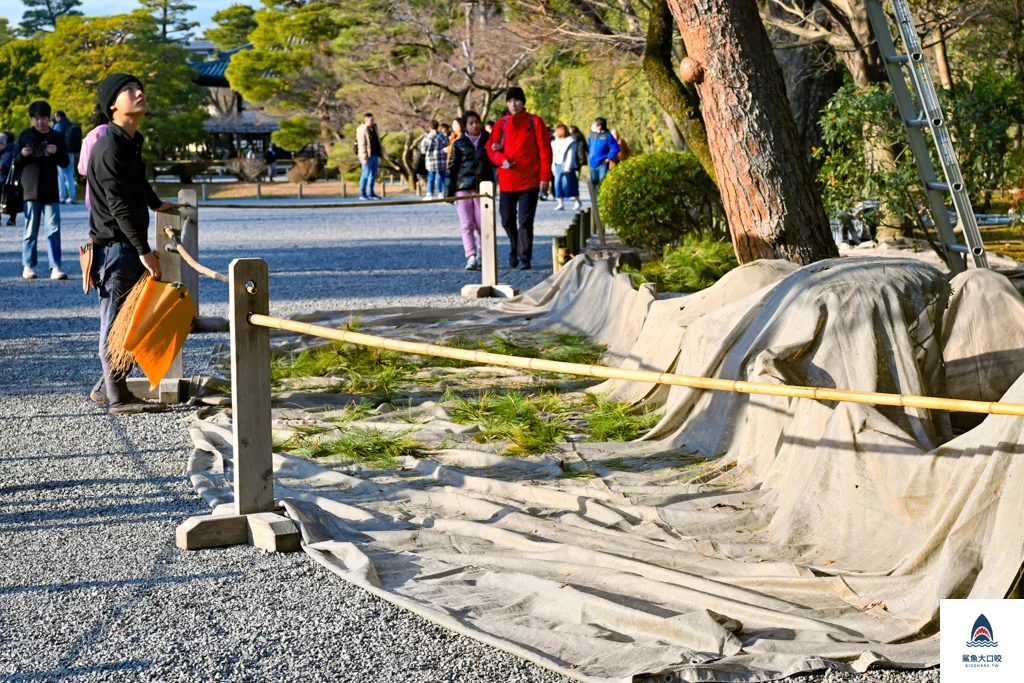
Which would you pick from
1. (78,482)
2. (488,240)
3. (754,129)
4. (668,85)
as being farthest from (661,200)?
(78,482)

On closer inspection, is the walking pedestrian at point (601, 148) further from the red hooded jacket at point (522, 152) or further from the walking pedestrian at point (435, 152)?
the red hooded jacket at point (522, 152)

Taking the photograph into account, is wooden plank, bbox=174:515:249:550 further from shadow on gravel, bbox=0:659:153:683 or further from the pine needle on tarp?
the pine needle on tarp

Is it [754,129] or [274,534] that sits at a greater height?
[754,129]

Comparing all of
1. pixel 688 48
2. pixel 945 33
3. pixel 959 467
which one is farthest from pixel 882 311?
pixel 945 33

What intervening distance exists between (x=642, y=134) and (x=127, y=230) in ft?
70.2

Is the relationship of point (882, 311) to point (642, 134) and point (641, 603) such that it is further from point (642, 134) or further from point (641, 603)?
point (642, 134)

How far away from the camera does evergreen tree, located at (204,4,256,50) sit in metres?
47.6

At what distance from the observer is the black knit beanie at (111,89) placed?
5730 mm

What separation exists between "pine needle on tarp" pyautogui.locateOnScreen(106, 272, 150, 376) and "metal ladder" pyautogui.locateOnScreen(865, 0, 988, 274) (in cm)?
445

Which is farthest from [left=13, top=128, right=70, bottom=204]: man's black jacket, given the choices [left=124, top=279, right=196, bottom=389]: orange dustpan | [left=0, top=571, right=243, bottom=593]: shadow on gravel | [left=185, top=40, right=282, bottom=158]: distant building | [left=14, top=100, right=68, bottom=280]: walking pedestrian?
[left=185, top=40, right=282, bottom=158]: distant building

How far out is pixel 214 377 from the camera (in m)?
6.68

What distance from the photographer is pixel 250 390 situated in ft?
13.7

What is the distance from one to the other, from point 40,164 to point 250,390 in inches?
313

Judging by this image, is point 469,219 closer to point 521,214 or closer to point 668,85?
point 521,214
